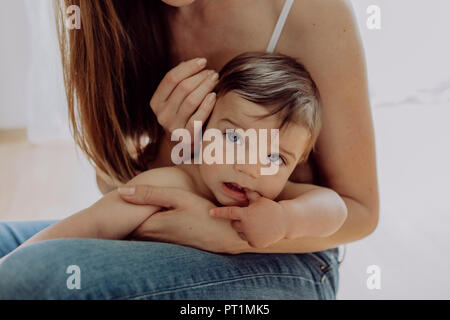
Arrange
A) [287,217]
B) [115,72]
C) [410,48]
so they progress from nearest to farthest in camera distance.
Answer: [287,217]
[115,72]
[410,48]

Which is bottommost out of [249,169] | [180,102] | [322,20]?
[249,169]

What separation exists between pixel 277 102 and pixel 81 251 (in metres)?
0.38

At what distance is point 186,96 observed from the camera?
2.71 feet

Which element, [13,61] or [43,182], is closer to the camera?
[43,182]

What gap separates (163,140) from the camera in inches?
39.0

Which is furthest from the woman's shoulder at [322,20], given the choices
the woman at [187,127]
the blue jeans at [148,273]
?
the blue jeans at [148,273]

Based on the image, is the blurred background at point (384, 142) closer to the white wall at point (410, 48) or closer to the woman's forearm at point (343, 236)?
the white wall at point (410, 48)

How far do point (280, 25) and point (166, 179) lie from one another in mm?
336

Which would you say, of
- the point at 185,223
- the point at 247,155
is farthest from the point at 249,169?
the point at 185,223

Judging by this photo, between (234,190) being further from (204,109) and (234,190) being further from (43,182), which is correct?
(43,182)

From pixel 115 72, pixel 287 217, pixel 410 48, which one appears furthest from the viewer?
pixel 410 48

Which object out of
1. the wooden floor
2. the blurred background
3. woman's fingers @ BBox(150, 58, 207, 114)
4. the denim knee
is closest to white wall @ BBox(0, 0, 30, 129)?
the blurred background

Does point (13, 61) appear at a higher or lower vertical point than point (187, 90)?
higher

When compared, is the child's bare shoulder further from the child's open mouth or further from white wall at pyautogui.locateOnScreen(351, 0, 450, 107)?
white wall at pyautogui.locateOnScreen(351, 0, 450, 107)
